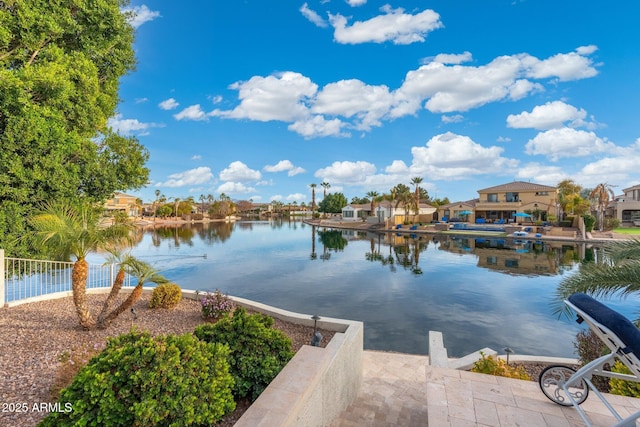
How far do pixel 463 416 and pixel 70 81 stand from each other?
11.1 m

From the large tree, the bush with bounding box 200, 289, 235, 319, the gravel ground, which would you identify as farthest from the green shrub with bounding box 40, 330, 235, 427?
the large tree

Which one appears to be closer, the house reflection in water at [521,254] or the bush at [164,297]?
the bush at [164,297]

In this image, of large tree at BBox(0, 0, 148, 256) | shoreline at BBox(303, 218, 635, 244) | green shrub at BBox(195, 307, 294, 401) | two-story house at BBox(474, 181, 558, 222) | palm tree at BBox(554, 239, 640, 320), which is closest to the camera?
green shrub at BBox(195, 307, 294, 401)

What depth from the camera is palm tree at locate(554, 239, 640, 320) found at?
200 inches

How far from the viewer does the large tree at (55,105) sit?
24.0 ft

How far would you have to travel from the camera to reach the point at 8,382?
3.62 meters

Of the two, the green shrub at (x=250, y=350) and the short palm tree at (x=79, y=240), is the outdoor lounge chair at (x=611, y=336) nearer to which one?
the green shrub at (x=250, y=350)

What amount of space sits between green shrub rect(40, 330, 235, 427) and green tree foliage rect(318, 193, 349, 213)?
275ft

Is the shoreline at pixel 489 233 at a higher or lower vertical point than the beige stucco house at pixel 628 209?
lower

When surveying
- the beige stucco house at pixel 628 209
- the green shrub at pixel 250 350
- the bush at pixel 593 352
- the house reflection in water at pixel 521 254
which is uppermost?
the beige stucco house at pixel 628 209

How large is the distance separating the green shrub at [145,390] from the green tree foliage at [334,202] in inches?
3296

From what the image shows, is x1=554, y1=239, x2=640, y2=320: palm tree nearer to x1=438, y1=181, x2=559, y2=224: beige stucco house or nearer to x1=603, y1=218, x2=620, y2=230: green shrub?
x1=438, y1=181, x2=559, y2=224: beige stucco house

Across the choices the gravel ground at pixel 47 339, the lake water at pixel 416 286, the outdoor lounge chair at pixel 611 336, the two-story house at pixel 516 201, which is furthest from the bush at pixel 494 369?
the two-story house at pixel 516 201

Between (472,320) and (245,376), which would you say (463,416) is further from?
(472,320)
